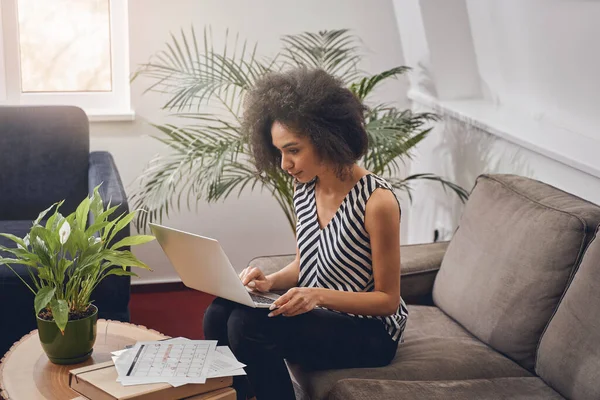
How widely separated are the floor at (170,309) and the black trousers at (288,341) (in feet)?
3.83

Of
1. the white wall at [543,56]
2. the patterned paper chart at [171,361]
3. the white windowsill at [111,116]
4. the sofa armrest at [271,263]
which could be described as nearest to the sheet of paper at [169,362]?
the patterned paper chart at [171,361]

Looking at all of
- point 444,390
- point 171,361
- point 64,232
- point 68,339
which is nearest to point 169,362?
point 171,361

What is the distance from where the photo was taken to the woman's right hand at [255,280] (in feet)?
6.84

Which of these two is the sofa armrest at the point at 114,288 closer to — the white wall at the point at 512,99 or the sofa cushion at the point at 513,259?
the sofa cushion at the point at 513,259

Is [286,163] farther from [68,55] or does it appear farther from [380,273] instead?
[68,55]

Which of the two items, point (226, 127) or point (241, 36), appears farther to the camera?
point (241, 36)

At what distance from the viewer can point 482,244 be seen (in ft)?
7.56

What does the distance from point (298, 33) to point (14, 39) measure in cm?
121

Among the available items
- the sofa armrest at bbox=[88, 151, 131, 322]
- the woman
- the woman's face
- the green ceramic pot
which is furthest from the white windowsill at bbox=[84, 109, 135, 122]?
the green ceramic pot

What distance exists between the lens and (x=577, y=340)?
1877 mm

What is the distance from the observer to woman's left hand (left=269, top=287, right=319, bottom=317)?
189 centimetres

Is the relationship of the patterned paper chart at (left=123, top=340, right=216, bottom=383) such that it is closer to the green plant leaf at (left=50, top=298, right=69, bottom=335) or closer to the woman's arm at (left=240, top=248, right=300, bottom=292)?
the green plant leaf at (left=50, top=298, right=69, bottom=335)

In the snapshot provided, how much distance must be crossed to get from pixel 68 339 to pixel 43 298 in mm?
116

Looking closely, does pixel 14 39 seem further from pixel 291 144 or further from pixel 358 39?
pixel 291 144
